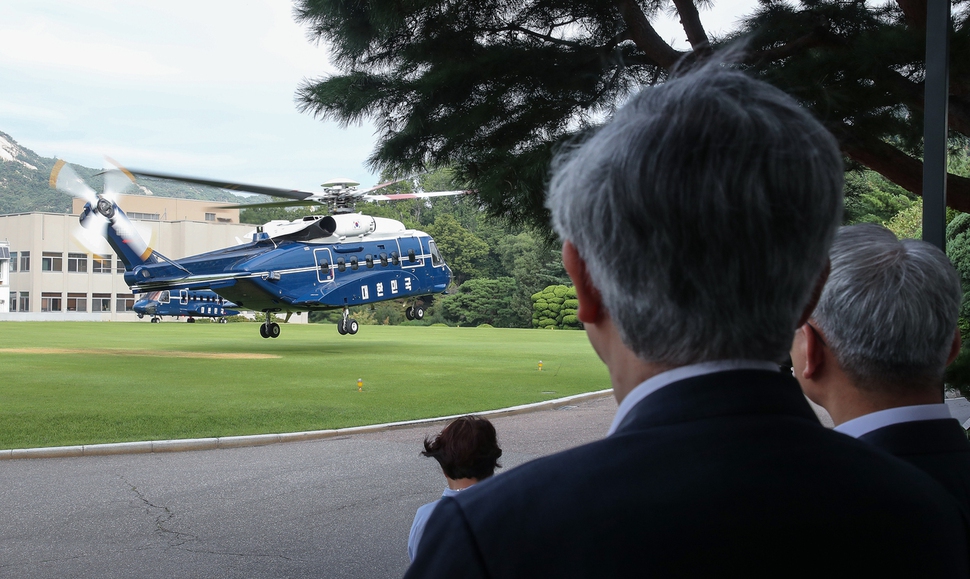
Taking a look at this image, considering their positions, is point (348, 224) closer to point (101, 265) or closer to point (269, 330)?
point (269, 330)

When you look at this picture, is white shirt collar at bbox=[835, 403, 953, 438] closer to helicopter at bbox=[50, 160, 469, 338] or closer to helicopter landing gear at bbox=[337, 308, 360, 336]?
helicopter at bbox=[50, 160, 469, 338]

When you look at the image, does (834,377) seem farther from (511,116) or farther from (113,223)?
(113,223)

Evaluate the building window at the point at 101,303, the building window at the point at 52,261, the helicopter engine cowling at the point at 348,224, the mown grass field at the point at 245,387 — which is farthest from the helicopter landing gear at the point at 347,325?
the building window at the point at 52,261

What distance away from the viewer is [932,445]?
173 cm

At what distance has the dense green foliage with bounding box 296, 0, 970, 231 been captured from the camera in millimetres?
5160

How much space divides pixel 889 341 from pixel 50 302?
8965 centimetres

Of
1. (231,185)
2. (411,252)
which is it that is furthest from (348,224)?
(231,185)

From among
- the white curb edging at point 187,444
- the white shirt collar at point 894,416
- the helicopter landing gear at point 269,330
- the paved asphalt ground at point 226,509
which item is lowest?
the paved asphalt ground at point 226,509

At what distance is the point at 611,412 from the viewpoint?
1342cm

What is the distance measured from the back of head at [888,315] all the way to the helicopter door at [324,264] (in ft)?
96.5

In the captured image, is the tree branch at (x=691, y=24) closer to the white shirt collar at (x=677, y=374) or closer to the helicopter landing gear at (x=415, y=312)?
the white shirt collar at (x=677, y=374)

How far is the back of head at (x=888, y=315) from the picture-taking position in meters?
1.79

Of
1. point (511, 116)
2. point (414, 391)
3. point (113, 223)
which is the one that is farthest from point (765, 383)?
point (113, 223)

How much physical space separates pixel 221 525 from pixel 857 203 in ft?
19.4
